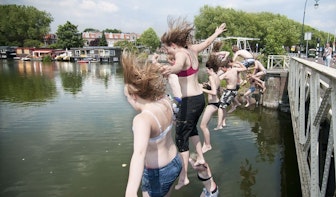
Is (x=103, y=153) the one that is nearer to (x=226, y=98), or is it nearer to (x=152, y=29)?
(x=226, y=98)

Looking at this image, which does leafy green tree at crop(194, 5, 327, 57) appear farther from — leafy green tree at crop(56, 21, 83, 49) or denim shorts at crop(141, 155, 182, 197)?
denim shorts at crop(141, 155, 182, 197)

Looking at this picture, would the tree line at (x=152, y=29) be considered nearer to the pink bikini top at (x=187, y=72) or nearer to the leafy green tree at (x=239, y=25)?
the leafy green tree at (x=239, y=25)

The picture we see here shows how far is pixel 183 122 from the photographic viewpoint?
4188 millimetres

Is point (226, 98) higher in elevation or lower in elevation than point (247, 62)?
lower

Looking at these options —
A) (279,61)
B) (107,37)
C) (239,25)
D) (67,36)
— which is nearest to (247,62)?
(279,61)

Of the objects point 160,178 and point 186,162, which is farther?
point 186,162

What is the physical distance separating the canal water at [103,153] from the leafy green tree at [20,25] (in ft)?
262

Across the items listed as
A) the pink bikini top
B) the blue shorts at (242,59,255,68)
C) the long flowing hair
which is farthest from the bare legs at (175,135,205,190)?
the blue shorts at (242,59,255,68)

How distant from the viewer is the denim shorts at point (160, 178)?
8.72 ft

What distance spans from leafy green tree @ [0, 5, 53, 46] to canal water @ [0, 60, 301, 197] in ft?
262

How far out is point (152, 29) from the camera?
8438cm

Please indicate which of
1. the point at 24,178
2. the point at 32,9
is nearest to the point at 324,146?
the point at 24,178

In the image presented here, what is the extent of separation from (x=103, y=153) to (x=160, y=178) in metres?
5.87

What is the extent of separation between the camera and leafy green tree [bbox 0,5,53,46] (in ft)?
273
